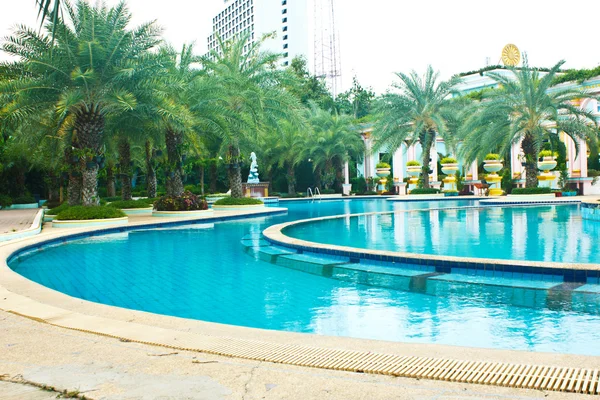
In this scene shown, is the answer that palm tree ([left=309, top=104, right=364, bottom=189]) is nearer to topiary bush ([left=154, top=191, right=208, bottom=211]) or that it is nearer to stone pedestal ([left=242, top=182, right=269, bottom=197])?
stone pedestal ([left=242, top=182, right=269, bottom=197])

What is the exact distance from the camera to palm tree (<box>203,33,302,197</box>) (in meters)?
22.9

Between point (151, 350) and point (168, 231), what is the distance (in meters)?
13.2

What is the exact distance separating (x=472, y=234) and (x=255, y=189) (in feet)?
78.5

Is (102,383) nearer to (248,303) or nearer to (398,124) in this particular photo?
(248,303)

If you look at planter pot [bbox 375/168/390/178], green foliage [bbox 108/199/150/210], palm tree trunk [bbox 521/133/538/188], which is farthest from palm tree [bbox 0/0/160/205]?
planter pot [bbox 375/168/390/178]

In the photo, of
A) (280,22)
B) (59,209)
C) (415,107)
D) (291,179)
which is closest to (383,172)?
(291,179)

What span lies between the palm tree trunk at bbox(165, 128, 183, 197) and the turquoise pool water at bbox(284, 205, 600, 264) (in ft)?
23.5

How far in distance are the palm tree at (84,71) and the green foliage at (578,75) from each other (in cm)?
2229

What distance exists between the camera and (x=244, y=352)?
13.2 ft

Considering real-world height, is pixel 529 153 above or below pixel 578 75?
below

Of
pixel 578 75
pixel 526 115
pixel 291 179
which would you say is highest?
pixel 578 75

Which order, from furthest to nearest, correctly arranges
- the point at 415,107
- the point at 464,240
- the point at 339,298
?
the point at 415,107 → the point at 464,240 → the point at 339,298

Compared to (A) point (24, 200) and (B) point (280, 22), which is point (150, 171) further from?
(B) point (280, 22)

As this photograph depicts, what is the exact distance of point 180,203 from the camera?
2116 centimetres
